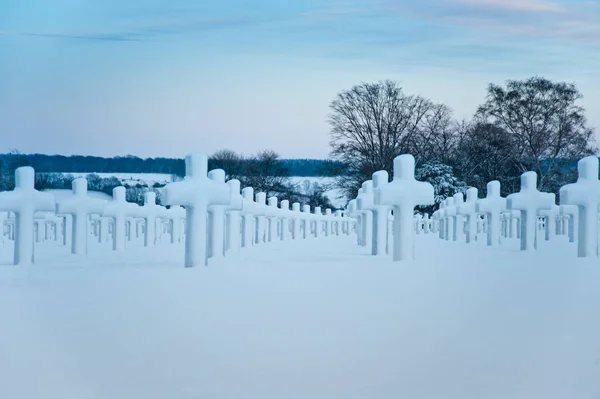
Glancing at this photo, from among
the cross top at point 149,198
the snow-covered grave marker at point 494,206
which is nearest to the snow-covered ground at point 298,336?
the snow-covered grave marker at point 494,206

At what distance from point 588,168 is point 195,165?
413 centimetres

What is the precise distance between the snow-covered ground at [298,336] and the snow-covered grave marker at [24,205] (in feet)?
4.41

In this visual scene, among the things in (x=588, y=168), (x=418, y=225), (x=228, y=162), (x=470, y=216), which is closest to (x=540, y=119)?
(x=588, y=168)

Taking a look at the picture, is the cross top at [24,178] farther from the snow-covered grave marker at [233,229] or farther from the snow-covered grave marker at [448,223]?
the snow-covered grave marker at [448,223]

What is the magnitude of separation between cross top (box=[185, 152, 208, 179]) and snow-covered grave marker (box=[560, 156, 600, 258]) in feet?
12.4

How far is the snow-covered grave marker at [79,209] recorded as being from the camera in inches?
453

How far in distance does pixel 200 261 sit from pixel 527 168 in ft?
15.9

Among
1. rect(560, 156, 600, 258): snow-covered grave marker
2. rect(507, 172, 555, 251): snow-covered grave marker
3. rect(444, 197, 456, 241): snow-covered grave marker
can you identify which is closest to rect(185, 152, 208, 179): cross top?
rect(560, 156, 600, 258): snow-covered grave marker

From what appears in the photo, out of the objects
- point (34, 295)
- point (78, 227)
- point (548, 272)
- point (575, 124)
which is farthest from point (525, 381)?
point (78, 227)

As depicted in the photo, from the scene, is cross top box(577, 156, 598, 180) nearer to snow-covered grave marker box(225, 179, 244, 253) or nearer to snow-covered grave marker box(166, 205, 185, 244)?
snow-covered grave marker box(225, 179, 244, 253)

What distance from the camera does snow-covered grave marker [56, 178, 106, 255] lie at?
1151 cm

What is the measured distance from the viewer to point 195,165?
32.3 ft

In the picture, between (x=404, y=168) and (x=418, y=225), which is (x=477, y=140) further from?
(x=418, y=225)

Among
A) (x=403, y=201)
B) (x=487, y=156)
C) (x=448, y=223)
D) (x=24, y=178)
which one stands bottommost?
(x=448, y=223)
